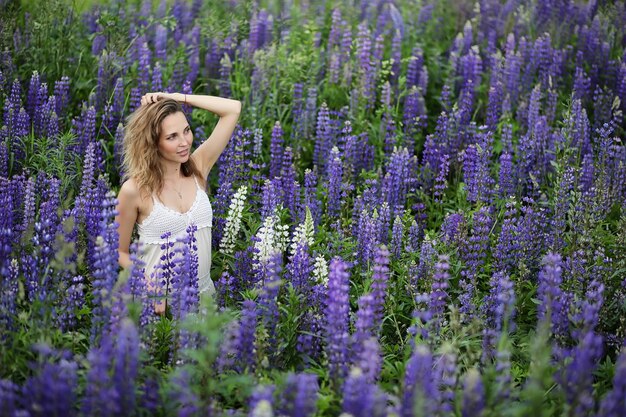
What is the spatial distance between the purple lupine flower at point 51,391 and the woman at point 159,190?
155cm

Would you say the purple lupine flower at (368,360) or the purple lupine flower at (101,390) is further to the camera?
the purple lupine flower at (368,360)

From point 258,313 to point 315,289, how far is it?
45cm

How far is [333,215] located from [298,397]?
9.47 feet

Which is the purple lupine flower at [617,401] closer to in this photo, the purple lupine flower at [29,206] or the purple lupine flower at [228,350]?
the purple lupine flower at [228,350]

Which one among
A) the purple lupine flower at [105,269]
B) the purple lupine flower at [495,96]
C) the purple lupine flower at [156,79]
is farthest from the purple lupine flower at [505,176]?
the purple lupine flower at [105,269]

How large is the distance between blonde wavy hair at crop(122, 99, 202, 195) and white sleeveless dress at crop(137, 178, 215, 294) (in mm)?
127

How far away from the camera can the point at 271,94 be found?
717cm

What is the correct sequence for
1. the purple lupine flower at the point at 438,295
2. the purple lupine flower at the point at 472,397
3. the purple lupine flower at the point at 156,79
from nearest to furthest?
the purple lupine flower at the point at 472,397 < the purple lupine flower at the point at 438,295 < the purple lupine flower at the point at 156,79

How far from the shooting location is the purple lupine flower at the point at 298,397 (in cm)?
318

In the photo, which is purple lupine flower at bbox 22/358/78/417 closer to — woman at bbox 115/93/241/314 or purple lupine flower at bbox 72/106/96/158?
woman at bbox 115/93/241/314

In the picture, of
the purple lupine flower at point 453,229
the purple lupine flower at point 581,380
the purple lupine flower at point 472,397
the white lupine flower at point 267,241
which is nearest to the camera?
the purple lupine flower at point 472,397

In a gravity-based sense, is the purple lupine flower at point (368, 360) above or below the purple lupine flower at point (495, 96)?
below

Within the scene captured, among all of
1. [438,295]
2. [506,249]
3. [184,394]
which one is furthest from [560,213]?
[184,394]

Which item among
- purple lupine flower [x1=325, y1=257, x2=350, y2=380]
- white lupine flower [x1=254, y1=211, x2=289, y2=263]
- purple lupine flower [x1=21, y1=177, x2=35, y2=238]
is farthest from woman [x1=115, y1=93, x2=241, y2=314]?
purple lupine flower [x1=325, y1=257, x2=350, y2=380]
